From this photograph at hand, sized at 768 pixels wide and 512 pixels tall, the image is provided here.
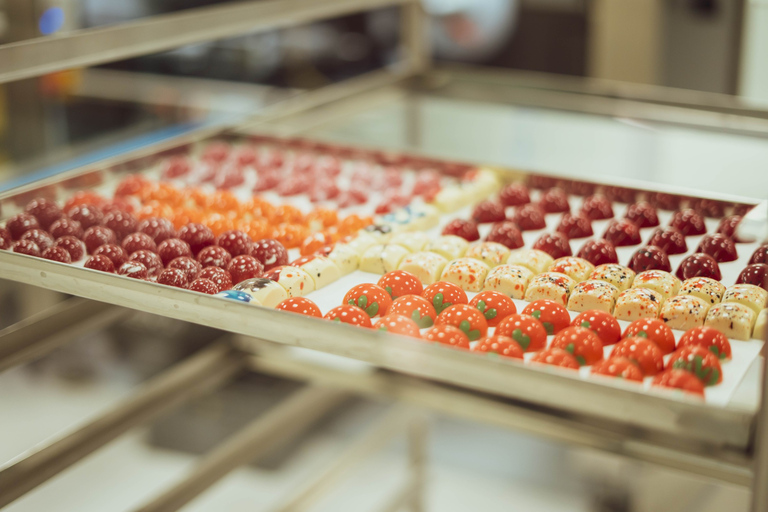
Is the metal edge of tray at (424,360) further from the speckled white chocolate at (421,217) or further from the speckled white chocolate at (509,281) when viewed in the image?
the speckled white chocolate at (421,217)

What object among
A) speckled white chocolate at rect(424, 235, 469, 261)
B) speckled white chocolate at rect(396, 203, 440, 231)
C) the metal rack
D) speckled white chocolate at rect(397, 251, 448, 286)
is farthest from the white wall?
speckled white chocolate at rect(397, 251, 448, 286)

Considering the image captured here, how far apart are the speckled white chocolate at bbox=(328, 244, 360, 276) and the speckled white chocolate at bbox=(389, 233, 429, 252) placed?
9cm

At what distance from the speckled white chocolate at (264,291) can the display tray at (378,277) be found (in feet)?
0.22

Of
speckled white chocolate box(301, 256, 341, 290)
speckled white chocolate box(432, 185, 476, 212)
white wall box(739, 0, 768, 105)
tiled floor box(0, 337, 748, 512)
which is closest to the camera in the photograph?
speckled white chocolate box(301, 256, 341, 290)

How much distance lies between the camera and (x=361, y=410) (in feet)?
9.50

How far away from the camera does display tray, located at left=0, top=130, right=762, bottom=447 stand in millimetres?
950

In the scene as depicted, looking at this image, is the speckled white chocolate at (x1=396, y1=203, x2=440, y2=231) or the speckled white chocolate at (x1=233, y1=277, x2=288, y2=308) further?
the speckled white chocolate at (x1=396, y1=203, x2=440, y2=231)

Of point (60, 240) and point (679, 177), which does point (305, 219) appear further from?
point (679, 177)

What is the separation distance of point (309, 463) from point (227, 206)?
120 centimetres

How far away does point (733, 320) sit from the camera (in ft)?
3.87

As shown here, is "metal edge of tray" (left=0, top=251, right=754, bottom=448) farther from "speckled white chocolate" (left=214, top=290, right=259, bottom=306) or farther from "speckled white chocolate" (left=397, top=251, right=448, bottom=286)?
"speckled white chocolate" (left=397, top=251, right=448, bottom=286)

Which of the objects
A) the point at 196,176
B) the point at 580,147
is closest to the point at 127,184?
the point at 196,176

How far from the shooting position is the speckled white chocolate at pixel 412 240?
1494mm

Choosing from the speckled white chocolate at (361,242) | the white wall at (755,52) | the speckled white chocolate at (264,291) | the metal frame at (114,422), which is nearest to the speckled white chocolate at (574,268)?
the speckled white chocolate at (361,242)
